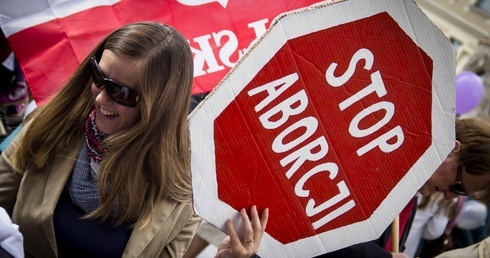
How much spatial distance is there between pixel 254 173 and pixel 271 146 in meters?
0.07

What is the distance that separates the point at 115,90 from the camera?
1647mm

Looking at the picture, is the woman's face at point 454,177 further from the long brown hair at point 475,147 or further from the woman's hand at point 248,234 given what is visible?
the woman's hand at point 248,234

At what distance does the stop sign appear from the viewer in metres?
1.28

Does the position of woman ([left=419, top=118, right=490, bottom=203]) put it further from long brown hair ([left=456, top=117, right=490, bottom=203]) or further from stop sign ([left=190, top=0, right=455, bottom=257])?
stop sign ([left=190, top=0, right=455, bottom=257])

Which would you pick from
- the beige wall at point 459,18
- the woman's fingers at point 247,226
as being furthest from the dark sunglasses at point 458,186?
the beige wall at point 459,18

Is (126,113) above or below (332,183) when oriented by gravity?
above

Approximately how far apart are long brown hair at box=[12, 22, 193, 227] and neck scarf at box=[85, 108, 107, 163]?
0.04 metres

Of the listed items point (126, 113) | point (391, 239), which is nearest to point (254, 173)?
point (126, 113)

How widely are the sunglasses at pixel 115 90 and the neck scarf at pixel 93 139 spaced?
0.15 m

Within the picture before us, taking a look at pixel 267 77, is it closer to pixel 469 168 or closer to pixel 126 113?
pixel 126 113

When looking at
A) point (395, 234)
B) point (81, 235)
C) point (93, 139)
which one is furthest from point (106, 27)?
point (395, 234)

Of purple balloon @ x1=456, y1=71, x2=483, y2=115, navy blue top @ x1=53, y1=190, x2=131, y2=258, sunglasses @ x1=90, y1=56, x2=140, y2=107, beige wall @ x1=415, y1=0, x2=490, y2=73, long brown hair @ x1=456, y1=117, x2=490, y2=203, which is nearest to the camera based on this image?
sunglasses @ x1=90, y1=56, x2=140, y2=107

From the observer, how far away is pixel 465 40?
18922 mm

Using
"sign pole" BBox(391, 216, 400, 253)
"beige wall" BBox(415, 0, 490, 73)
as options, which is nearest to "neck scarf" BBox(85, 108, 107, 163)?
"sign pole" BBox(391, 216, 400, 253)
